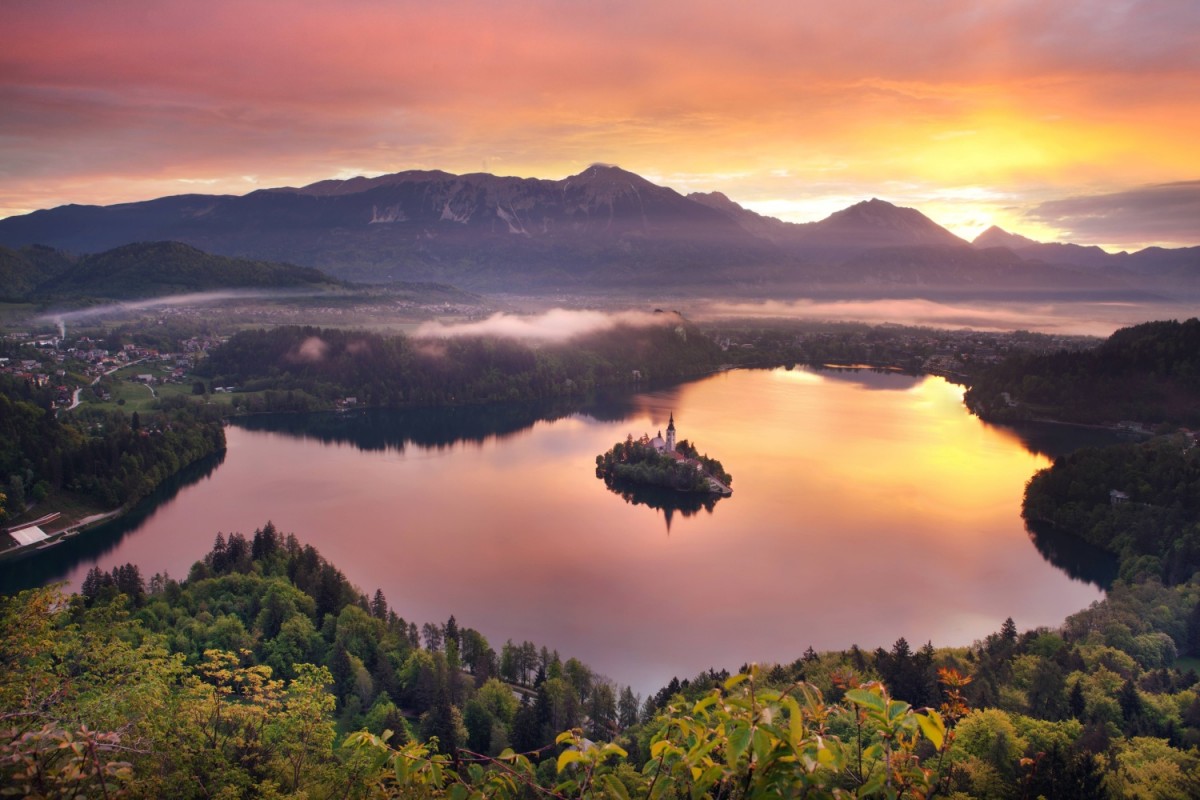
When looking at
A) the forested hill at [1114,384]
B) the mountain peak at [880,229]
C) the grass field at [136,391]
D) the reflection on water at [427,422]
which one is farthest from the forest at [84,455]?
the mountain peak at [880,229]

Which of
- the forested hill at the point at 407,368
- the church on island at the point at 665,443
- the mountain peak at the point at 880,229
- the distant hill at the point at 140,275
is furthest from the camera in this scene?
the mountain peak at the point at 880,229

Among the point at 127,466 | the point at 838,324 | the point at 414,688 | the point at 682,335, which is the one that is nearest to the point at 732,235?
the point at 838,324

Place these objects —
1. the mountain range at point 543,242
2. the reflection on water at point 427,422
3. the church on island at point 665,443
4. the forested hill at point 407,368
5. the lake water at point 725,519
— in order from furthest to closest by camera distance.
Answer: the mountain range at point 543,242, the forested hill at point 407,368, the reflection on water at point 427,422, the church on island at point 665,443, the lake water at point 725,519

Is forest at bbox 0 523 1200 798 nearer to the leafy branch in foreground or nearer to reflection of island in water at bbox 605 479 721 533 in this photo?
the leafy branch in foreground

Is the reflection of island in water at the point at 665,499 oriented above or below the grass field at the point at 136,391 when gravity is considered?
below

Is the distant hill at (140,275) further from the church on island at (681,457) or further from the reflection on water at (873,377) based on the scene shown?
the church on island at (681,457)

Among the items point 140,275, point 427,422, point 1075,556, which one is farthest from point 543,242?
point 1075,556

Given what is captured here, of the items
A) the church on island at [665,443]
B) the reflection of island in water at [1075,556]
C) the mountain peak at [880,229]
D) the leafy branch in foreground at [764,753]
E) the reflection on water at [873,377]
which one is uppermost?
the mountain peak at [880,229]
